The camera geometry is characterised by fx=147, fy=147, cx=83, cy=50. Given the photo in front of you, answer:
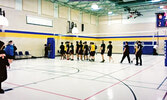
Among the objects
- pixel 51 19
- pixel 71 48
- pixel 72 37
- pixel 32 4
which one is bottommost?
pixel 71 48

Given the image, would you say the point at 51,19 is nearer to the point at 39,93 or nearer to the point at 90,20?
the point at 90,20

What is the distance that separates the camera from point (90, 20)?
25.1 metres

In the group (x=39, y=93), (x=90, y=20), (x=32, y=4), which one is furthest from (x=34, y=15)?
(x=39, y=93)

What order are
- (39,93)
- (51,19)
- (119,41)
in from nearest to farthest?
(39,93), (51,19), (119,41)

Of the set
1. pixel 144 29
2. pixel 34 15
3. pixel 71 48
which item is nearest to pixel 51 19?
pixel 34 15

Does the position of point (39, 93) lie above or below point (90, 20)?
below

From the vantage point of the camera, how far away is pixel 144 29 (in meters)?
22.7

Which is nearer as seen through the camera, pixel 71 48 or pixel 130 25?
pixel 71 48

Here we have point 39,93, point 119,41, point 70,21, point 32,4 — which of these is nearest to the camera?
point 39,93

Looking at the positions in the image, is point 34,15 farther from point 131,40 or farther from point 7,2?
point 131,40

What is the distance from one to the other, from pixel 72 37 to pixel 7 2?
9785 millimetres

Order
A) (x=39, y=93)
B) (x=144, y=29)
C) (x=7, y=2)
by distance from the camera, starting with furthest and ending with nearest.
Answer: (x=144, y=29) → (x=7, y=2) → (x=39, y=93)

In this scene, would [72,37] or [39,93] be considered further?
[72,37]

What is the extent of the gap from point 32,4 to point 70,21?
6.42m
